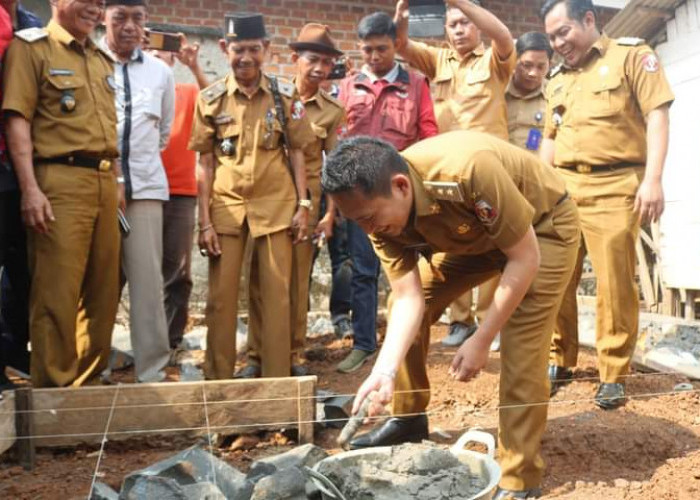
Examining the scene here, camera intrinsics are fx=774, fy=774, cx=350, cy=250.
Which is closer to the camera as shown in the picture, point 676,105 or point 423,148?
point 423,148

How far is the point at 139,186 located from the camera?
4.61 meters

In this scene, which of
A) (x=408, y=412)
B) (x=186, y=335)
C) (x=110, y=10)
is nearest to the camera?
(x=408, y=412)

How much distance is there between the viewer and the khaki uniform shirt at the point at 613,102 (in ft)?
14.3

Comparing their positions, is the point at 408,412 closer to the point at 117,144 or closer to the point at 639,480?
the point at 639,480

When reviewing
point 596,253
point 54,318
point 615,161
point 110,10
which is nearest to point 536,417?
point 596,253

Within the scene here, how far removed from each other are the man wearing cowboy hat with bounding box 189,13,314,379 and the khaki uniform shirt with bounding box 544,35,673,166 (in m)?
1.70

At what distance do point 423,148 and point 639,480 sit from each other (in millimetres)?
1788

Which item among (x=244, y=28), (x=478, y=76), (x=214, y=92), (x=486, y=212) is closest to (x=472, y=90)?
(x=478, y=76)

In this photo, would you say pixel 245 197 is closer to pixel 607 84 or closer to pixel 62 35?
pixel 62 35

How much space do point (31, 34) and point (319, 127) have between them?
200 centimetres

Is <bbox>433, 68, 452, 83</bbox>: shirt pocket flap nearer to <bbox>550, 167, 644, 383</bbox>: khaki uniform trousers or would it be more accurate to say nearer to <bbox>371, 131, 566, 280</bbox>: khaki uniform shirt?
<bbox>550, 167, 644, 383</bbox>: khaki uniform trousers

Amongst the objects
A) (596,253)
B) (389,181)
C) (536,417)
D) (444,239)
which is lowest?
(536,417)

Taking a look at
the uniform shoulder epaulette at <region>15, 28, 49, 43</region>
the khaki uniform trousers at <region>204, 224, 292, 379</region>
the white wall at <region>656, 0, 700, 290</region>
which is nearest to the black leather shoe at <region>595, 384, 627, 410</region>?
the khaki uniform trousers at <region>204, 224, 292, 379</region>

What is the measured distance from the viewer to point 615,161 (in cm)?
441
